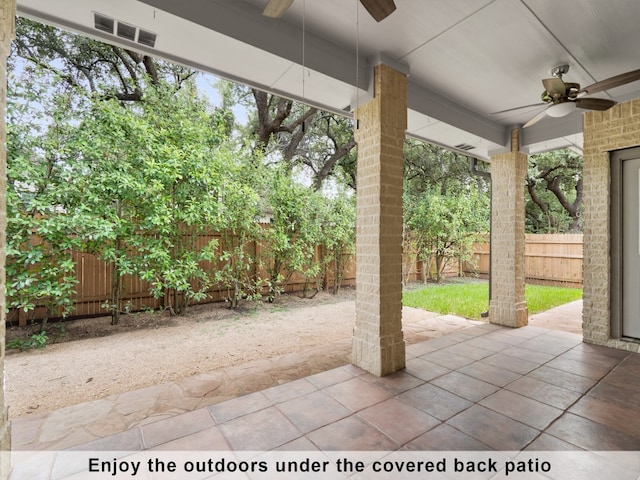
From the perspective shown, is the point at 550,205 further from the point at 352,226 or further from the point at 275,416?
the point at 275,416

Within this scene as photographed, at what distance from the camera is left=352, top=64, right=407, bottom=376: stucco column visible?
3041 millimetres

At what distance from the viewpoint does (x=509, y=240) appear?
476 centimetres

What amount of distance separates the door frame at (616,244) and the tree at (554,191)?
273 inches

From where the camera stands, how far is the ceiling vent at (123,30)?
2.28 metres

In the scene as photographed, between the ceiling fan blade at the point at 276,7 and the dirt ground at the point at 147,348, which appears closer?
the ceiling fan blade at the point at 276,7

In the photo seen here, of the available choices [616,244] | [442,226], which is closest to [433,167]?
[442,226]

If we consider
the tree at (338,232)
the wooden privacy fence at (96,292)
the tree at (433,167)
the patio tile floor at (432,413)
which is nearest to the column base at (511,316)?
the patio tile floor at (432,413)

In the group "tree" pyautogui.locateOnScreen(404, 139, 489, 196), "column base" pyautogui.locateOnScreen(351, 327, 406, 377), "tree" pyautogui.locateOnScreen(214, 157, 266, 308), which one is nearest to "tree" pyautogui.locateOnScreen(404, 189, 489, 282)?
"tree" pyautogui.locateOnScreen(404, 139, 489, 196)

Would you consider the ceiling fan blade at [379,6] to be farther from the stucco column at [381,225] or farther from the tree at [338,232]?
the tree at [338,232]

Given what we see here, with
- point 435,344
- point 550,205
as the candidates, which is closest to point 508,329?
point 435,344

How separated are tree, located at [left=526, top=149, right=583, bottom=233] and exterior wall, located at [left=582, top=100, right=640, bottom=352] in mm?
6871

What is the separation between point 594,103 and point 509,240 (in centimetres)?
210

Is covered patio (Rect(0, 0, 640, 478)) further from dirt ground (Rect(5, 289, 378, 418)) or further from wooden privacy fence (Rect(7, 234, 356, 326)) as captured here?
wooden privacy fence (Rect(7, 234, 356, 326))

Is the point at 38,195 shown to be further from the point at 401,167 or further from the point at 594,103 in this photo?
the point at 594,103
